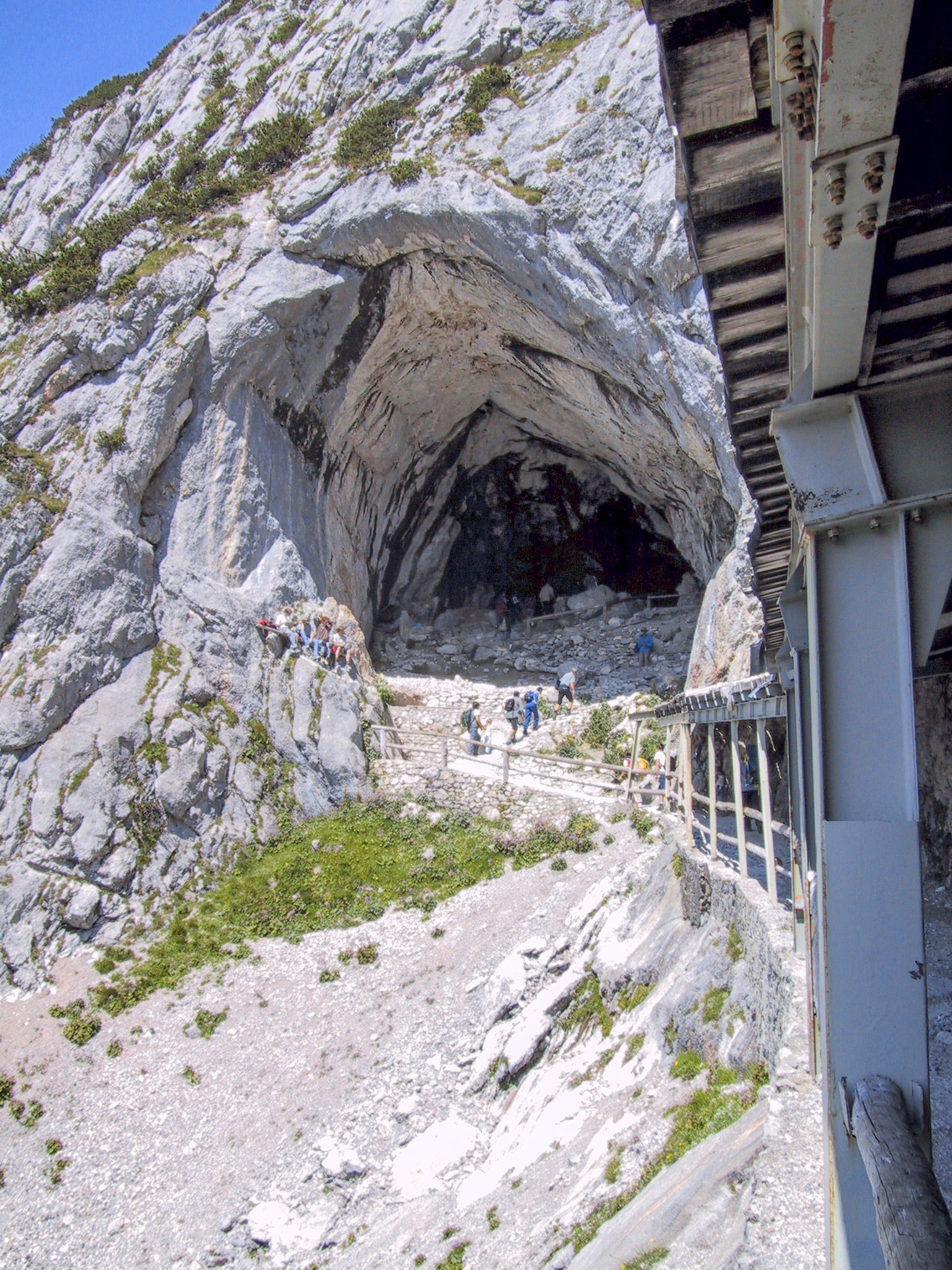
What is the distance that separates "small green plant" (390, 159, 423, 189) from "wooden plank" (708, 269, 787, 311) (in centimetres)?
2003

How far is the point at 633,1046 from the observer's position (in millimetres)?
8133

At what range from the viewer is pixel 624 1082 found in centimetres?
776

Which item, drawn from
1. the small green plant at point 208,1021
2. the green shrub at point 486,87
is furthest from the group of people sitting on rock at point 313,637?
the green shrub at point 486,87

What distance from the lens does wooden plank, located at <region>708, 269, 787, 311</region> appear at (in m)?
3.17

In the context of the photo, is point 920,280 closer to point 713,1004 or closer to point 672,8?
point 672,8

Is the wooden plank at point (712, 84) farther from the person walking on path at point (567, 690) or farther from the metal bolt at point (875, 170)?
the person walking on path at point (567, 690)

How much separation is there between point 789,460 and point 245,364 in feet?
68.3

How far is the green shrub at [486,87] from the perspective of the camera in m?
20.5

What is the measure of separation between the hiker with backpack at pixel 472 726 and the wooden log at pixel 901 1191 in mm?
17149

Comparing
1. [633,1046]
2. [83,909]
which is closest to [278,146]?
[83,909]

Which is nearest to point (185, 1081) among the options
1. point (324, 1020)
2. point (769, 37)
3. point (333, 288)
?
point (324, 1020)

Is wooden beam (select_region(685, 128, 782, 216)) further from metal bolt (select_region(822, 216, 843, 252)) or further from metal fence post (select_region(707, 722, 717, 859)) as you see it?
metal fence post (select_region(707, 722, 717, 859))

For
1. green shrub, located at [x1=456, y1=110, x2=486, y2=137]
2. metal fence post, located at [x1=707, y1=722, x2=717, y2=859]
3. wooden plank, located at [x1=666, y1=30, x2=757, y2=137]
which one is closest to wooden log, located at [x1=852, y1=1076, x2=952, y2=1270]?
wooden plank, located at [x1=666, y1=30, x2=757, y2=137]

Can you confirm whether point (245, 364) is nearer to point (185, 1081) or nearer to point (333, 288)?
point (333, 288)
